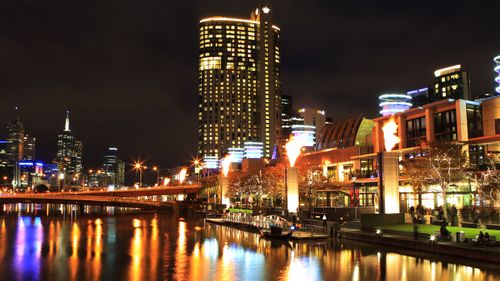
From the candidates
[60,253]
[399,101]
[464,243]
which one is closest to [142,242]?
[60,253]

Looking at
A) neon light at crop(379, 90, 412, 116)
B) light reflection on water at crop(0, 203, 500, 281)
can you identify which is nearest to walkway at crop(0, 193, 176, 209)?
neon light at crop(379, 90, 412, 116)

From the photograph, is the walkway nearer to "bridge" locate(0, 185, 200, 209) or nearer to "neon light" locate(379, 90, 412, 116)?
"bridge" locate(0, 185, 200, 209)

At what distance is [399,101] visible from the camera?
332ft

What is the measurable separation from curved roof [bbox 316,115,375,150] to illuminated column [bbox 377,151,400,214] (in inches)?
2961

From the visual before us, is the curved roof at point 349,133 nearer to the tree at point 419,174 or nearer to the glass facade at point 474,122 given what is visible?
the glass facade at point 474,122

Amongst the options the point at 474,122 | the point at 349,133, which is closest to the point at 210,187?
the point at 349,133

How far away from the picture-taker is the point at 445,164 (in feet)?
199

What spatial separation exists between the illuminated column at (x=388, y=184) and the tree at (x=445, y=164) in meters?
6.95

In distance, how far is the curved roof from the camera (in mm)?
136750

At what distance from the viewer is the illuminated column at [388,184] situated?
50969 mm

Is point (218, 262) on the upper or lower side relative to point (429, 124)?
lower

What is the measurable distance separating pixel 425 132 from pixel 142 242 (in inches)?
1980

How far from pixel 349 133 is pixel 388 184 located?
91178 millimetres

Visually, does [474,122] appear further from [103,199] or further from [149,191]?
[103,199]
